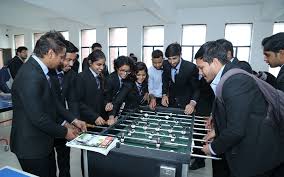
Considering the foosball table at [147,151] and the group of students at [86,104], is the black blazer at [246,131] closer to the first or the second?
the group of students at [86,104]

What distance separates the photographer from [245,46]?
8258 mm

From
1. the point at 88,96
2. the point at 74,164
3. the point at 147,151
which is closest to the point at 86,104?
the point at 88,96

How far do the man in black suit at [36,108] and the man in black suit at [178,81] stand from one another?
1.56m

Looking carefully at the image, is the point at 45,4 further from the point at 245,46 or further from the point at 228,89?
the point at 245,46

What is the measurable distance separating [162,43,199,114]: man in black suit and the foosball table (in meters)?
0.75

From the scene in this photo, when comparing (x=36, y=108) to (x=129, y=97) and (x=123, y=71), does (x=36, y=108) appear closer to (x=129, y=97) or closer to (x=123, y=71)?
(x=123, y=71)

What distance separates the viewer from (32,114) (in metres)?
1.46

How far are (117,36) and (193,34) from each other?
3.65 m

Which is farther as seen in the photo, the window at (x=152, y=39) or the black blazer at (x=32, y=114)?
the window at (x=152, y=39)

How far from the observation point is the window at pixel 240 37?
820 cm

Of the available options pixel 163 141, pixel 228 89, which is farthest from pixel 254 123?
pixel 163 141

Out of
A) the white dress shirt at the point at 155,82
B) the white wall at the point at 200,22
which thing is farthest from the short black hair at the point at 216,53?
the white wall at the point at 200,22

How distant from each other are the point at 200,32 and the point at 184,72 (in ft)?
21.0

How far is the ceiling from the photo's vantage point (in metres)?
6.24
